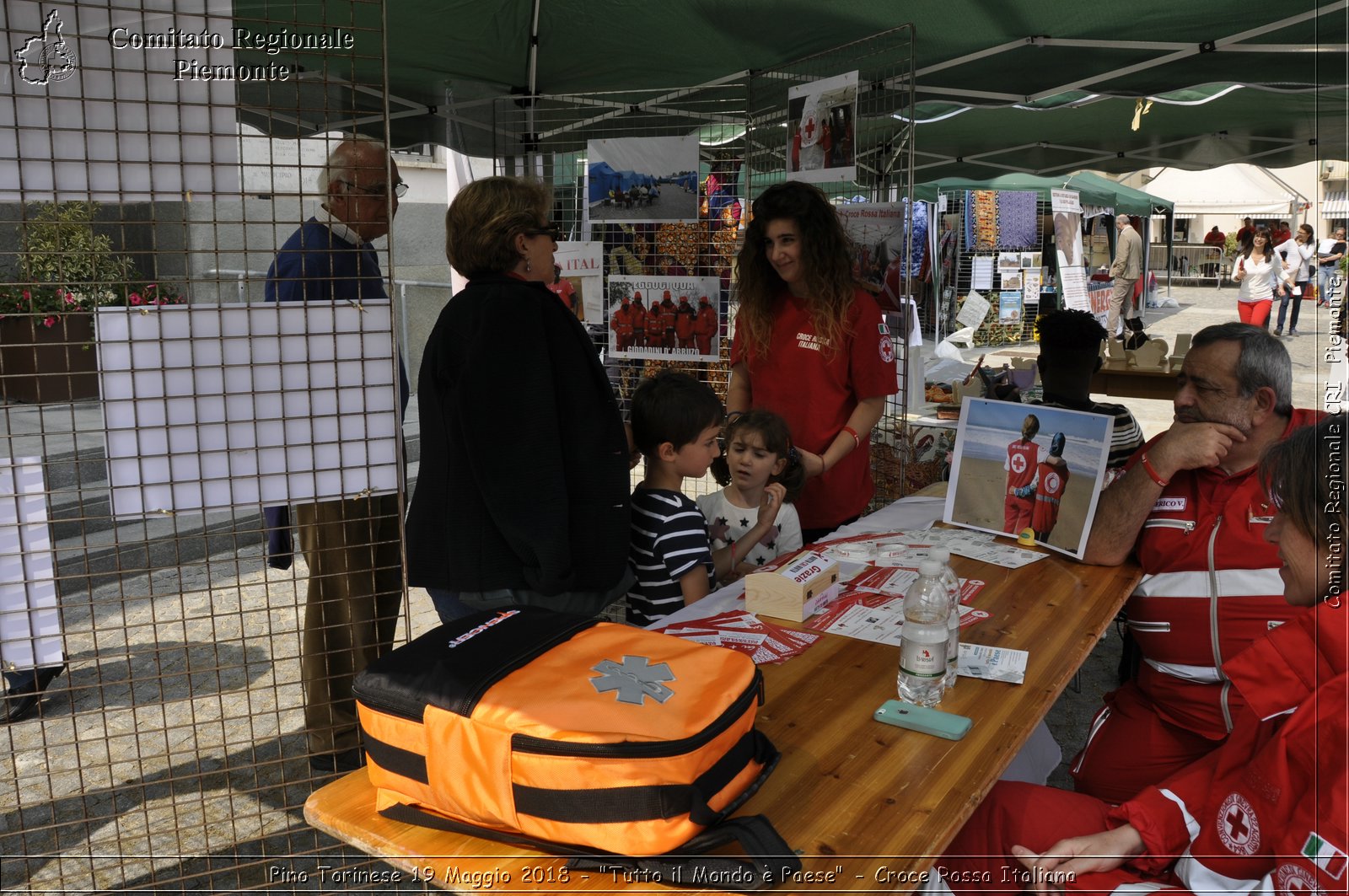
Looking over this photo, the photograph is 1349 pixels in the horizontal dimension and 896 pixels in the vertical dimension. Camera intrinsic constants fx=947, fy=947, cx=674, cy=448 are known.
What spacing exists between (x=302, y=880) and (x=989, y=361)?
12.1 meters

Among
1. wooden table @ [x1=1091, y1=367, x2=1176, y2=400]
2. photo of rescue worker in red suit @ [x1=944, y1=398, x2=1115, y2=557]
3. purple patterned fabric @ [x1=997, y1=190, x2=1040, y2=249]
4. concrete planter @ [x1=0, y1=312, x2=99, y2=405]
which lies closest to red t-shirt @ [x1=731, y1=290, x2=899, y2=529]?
photo of rescue worker in red suit @ [x1=944, y1=398, x2=1115, y2=557]

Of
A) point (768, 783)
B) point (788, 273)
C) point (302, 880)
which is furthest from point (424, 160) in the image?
point (768, 783)

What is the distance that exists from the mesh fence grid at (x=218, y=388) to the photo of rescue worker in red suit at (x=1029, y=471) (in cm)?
100

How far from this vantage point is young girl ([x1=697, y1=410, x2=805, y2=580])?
280 centimetres

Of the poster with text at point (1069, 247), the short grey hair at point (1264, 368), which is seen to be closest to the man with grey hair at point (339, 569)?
the short grey hair at point (1264, 368)

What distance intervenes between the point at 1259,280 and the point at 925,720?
14510 mm

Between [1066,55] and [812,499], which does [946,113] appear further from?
[812,499]

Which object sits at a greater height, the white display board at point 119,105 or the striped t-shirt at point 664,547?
the white display board at point 119,105

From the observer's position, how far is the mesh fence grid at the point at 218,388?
5.50 feet

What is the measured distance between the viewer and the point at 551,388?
205cm

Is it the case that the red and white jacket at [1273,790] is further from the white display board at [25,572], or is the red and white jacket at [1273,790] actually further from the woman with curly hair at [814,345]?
the white display board at [25,572]

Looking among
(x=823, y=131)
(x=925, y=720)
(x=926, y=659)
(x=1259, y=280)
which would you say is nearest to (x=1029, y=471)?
(x=926, y=659)

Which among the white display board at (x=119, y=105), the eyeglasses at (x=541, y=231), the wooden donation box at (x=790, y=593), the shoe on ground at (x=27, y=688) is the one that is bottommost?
the shoe on ground at (x=27, y=688)

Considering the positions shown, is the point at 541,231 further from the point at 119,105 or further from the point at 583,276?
the point at 583,276
